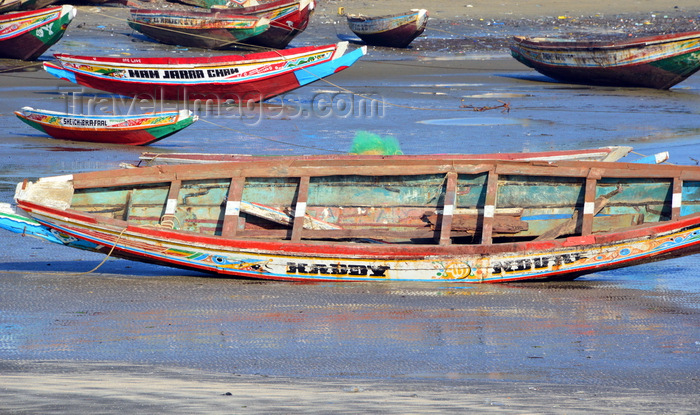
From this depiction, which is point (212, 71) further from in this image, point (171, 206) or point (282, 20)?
point (171, 206)

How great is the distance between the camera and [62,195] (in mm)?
6398

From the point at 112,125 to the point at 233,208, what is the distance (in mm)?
6531

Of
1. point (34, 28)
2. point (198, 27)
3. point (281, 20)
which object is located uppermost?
point (281, 20)

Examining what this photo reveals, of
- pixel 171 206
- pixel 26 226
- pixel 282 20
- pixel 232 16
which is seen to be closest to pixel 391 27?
pixel 282 20

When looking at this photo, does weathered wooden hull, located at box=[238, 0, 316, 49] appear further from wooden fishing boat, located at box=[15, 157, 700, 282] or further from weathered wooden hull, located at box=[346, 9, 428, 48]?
wooden fishing boat, located at box=[15, 157, 700, 282]

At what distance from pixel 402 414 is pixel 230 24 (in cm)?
2055

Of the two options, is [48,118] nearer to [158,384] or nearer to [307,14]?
[158,384]

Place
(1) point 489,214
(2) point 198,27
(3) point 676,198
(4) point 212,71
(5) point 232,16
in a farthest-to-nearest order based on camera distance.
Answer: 1. (5) point 232,16
2. (2) point 198,27
3. (4) point 212,71
4. (3) point 676,198
5. (1) point 489,214

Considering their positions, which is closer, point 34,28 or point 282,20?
point 34,28

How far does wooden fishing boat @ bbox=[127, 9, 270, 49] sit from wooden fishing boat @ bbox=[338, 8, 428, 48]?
2.93 meters

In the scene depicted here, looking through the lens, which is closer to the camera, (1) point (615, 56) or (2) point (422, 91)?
(2) point (422, 91)

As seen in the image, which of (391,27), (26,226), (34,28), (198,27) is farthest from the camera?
(391,27)

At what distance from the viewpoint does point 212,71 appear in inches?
637

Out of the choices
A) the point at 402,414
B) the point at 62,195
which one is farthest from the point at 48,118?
the point at 402,414
